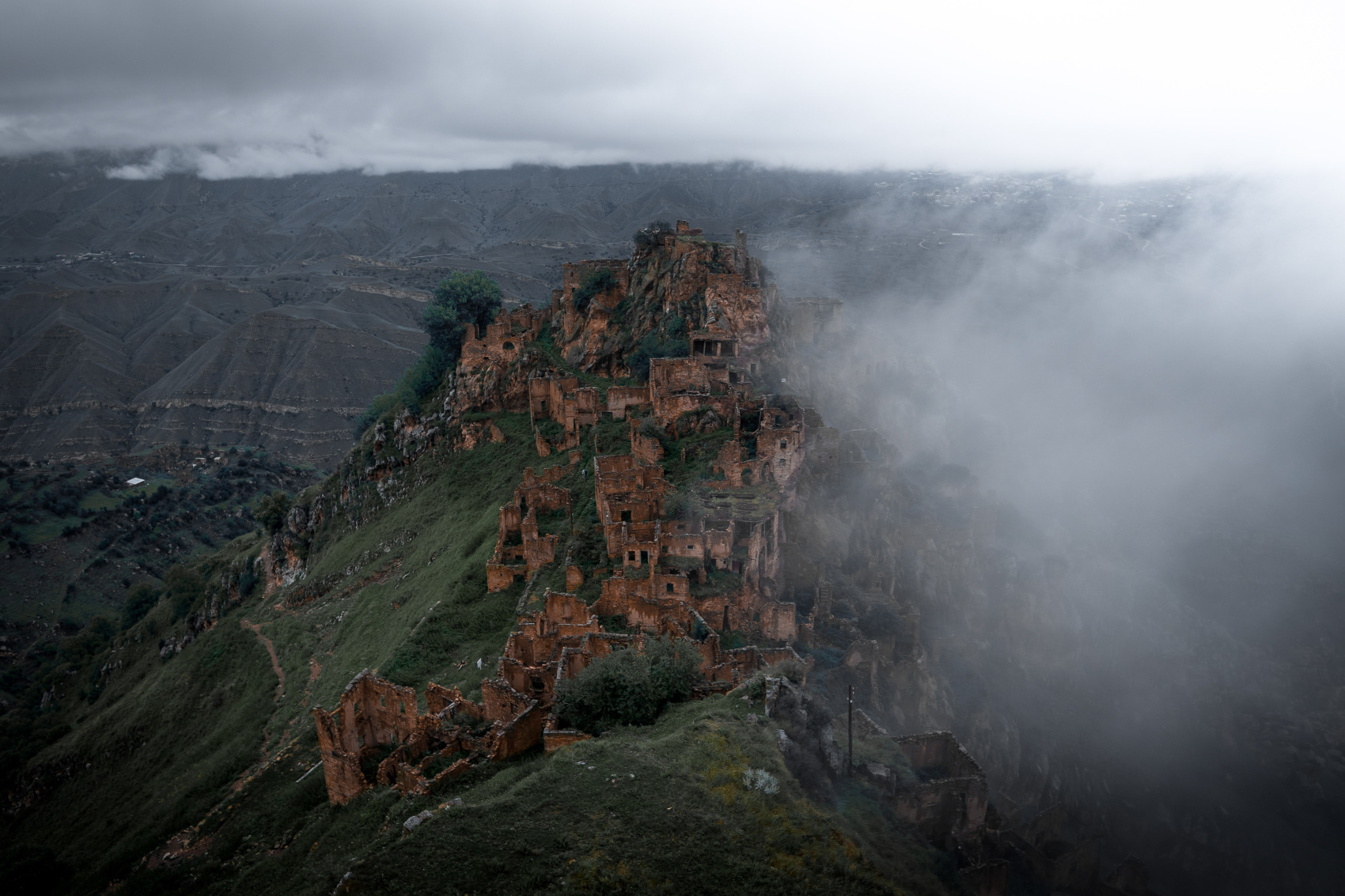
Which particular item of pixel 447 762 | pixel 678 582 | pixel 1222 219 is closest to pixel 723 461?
pixel 678 582

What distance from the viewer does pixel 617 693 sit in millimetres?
22344

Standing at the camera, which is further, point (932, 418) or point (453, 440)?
point (932, 418)

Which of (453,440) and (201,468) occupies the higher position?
(453,440)

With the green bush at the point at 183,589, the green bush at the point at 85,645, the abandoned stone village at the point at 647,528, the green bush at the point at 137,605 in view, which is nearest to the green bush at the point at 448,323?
the abandoned stone village at the point at 647,528

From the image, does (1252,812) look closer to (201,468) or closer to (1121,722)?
(1121,722)

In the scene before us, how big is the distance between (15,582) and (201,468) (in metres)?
50.6

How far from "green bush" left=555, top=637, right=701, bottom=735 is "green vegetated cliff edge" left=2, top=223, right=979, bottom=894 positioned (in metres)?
0.86

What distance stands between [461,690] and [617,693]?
9.07 m

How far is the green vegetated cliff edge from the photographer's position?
54.8 ft

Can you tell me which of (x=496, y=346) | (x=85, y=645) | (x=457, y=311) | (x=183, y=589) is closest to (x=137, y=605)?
(x=85, y=645)

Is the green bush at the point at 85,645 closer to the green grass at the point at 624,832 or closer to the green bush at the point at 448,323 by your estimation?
the green bush at the point at 448,323

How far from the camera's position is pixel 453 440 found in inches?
2500

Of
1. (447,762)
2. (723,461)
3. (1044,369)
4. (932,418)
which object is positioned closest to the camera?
(447,762)

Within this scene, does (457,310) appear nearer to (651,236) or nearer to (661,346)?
(651,236)
